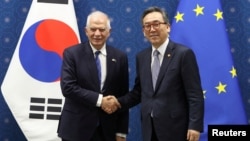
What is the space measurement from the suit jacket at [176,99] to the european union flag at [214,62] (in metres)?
0.91

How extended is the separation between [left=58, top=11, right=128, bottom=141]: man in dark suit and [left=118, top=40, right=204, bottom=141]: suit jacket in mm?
312

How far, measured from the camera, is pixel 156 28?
258 cm

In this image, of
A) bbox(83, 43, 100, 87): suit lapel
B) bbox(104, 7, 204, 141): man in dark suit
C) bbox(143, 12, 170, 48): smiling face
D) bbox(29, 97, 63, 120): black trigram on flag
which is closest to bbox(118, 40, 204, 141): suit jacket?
bbox(104, 7, 204, 141): man in dark suit

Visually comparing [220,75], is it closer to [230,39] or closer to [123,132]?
[230,39]

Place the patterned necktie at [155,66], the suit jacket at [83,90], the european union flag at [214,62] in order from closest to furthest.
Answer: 1. the patterned necktie at [155,66]
2. the suit jacket at [83,90]
3. the european union flag at [214,62]

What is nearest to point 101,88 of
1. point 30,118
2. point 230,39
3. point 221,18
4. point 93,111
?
point 93,111

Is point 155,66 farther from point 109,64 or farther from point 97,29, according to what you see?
point 97,29

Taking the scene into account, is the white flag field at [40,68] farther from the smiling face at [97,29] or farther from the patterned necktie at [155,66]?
the patterned necktie at [155,66]

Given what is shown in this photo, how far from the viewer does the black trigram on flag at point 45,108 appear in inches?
135

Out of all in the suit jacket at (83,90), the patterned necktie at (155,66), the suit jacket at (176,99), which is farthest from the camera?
the suit jacket at (83,90)

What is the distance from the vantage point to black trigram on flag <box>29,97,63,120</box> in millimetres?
3434

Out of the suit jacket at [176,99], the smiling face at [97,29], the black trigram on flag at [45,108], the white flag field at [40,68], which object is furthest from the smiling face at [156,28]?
the black trigram on flag at [45,108]

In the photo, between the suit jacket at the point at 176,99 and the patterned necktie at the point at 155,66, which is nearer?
the suit jacket at the point at 176,99

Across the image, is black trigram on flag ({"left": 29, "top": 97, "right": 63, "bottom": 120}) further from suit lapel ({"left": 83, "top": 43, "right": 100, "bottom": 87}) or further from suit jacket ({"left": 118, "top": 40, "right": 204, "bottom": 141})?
suit jacket ({"left": 118, "top": 40, "right": 204, "bottom": 141})
